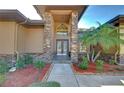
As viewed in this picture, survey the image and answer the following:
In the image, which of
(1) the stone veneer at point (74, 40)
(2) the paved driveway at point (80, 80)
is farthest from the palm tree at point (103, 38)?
(2) the paved driveway at point (80, 80)

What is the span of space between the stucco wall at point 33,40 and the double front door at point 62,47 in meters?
5.94

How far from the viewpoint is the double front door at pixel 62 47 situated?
76.3 feet

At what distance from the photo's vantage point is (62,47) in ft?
77.3

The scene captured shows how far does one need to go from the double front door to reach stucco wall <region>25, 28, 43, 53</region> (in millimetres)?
5943

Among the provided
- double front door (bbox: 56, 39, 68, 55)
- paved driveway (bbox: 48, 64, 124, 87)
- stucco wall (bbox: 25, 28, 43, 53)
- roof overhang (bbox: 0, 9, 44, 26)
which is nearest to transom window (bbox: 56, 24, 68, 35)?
double front door (bbox: 56, 39, 68, 55)

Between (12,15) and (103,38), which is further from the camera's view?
(103,38)

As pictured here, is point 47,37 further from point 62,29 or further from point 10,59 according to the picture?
point 62,29

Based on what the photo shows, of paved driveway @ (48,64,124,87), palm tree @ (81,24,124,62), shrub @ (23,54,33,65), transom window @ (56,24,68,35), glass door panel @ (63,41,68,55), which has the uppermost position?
transom window @ (56,24,68,35)

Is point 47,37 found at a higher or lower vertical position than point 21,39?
higher

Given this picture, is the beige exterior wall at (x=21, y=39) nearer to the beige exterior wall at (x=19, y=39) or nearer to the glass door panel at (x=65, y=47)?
the beige exterior wall at (x=19, y=39)

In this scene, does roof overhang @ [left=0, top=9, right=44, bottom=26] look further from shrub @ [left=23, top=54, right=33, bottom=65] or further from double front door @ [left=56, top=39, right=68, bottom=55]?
double front door @ [left=56, top=39, right=68, bottom=55]

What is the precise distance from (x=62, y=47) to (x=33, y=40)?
22.2ft

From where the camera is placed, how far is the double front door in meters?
23.3

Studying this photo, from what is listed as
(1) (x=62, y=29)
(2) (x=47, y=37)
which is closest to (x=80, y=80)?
(2) (x=47, y=37)
